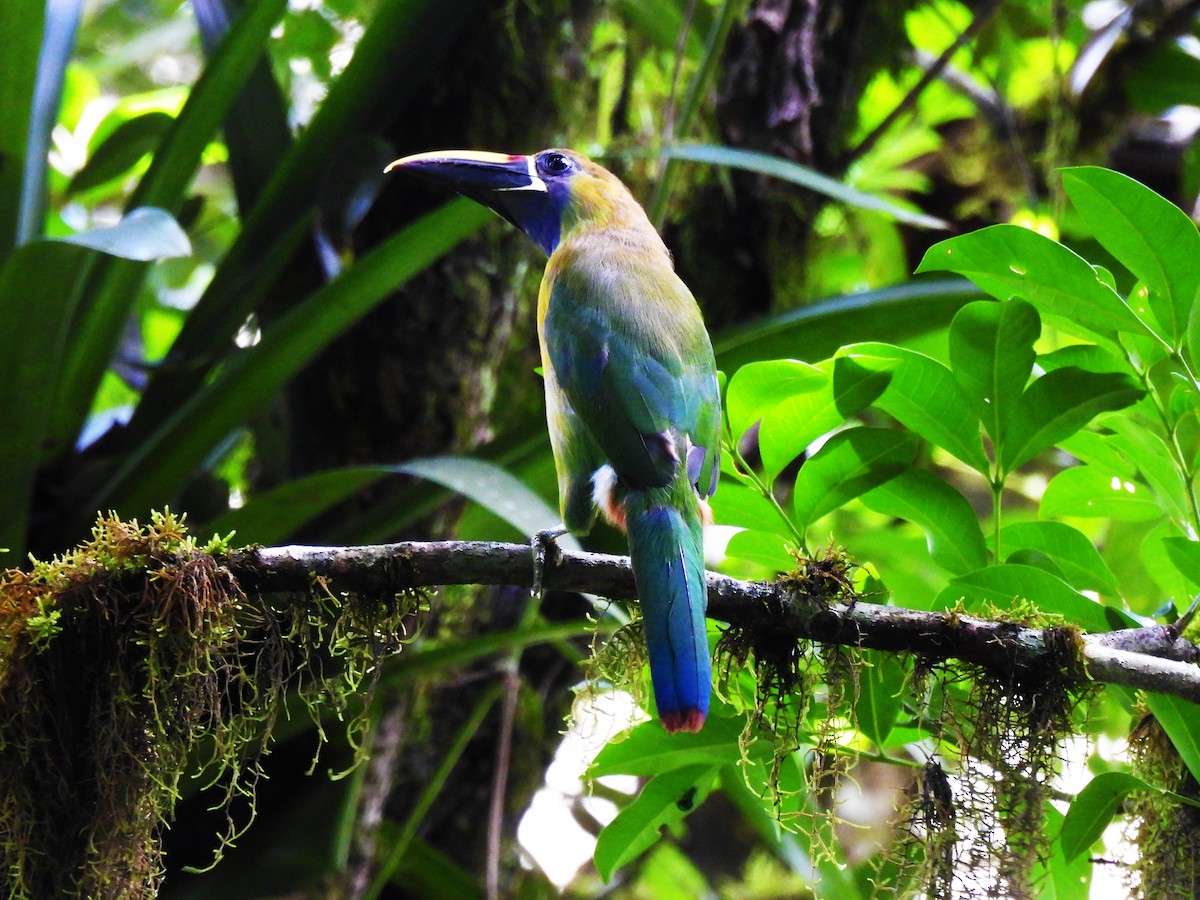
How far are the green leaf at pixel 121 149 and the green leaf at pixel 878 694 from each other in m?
2.74

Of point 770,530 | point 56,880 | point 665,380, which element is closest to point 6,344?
point 56,880

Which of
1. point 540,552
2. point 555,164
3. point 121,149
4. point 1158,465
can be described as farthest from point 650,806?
point 121,149

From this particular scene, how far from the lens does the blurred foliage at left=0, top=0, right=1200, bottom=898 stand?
177 centimetres

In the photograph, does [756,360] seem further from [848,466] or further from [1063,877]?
[1063,877]

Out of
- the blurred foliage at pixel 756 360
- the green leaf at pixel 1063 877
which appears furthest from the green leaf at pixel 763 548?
the green leaf at pixel 1063 877

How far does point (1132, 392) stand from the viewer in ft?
5.99

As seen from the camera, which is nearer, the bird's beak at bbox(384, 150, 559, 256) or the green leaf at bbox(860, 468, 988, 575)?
the green leaf at bbox(860, 468, 988, 575)

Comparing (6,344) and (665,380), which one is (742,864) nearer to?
(665,380)

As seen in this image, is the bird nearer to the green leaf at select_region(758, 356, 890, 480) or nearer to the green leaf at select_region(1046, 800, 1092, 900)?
the green leaf at select_region(758, 356, 890, 480)

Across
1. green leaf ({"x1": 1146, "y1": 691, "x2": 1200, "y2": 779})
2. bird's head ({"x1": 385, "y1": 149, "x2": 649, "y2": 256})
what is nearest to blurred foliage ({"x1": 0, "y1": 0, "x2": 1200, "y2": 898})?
green leaf ({"x1": 1146, "y1": 691, "x2": 1200, "y2": 779})

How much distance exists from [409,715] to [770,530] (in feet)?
5.01

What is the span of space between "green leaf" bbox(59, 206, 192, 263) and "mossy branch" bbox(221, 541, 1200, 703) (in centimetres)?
A: 71

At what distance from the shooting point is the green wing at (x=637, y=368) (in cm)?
207

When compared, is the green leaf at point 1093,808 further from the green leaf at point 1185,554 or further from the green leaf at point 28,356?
the green leaf at point 28,356
